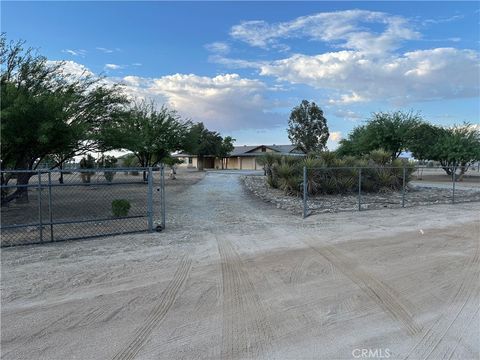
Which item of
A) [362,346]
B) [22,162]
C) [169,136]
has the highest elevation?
[169,136]

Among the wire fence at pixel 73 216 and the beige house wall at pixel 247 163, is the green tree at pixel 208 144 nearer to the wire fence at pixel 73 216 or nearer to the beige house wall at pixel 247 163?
the beige house wall at pixel 247 163

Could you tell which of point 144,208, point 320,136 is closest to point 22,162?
point 144,208

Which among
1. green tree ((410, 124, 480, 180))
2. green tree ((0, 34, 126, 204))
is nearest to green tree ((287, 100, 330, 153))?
green tree ((410, 124, 480, 180))

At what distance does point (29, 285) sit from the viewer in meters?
5.35

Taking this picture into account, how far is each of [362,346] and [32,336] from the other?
10.6ft

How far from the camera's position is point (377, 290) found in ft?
17.0

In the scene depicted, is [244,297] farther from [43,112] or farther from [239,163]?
[239,163]

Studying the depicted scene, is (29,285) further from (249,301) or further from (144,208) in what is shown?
(144,208)

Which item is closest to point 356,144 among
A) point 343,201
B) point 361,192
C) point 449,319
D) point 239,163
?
point 361,192

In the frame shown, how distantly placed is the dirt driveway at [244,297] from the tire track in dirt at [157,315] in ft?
0.05

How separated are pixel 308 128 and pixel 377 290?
65.3 metres

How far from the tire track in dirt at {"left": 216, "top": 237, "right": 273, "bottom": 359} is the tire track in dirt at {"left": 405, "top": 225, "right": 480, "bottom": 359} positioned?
4.44 ft

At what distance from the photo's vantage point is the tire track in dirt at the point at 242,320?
361 centimetres

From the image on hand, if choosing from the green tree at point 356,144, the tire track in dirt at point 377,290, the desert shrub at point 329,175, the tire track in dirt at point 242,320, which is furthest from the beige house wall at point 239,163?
the tire track in dirt at point 242,320
